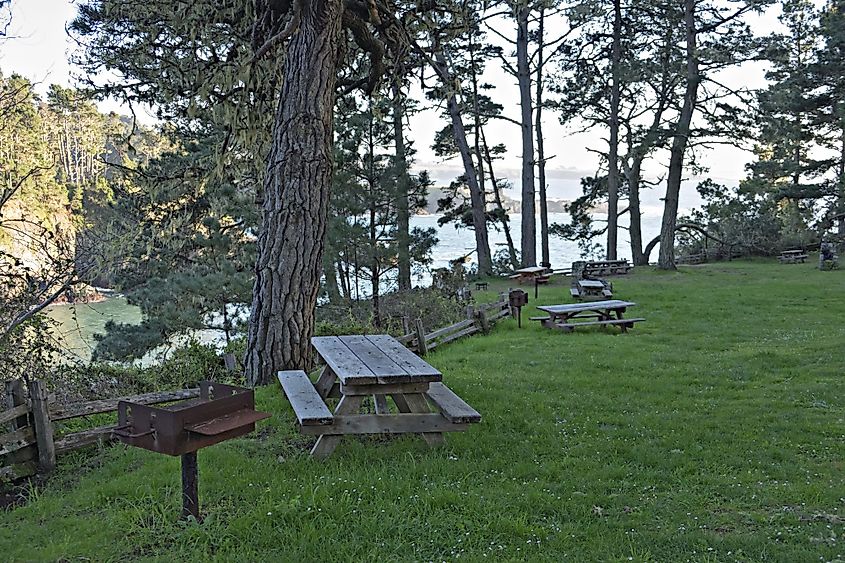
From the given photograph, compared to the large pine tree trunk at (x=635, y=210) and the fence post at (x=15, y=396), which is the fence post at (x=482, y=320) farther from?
the large pine tree trunk at (x=635, y=210)

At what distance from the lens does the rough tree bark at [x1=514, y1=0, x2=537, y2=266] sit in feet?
77.4

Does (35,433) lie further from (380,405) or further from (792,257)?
(792,257)

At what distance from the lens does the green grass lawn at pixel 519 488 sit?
326cm

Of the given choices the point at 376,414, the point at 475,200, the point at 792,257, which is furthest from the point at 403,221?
the point at 792,257

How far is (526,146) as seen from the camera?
941 inches

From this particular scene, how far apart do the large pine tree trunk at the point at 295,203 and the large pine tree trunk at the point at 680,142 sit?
15988 millimetres

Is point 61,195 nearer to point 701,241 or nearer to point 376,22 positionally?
point 376,22

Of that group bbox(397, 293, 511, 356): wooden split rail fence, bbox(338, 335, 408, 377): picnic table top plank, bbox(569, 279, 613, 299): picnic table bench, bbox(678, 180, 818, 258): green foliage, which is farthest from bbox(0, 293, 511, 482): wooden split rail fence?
bbox(678, 180, 818, 258): green foliage

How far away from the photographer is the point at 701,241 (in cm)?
2973

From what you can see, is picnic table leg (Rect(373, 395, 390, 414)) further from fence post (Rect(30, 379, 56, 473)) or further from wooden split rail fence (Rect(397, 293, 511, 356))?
wooden split rail fence (Rect(397, 293, 511, 356))

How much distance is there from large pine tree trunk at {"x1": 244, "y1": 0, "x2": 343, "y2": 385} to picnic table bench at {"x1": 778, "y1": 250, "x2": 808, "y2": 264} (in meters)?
24.2

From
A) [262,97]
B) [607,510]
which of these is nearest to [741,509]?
[607,510]

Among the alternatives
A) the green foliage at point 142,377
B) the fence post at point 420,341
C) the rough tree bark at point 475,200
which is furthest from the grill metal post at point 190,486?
the rough tree bark at point 475,200

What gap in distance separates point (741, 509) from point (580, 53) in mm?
25013
